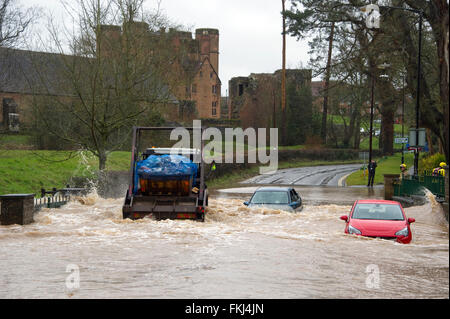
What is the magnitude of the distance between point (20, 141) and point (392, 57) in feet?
98.6

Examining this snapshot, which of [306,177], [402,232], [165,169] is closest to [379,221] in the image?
[402,232]

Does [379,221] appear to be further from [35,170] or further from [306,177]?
[306,177]

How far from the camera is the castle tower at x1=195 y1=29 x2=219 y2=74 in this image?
334 feet

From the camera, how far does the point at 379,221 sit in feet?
48.7

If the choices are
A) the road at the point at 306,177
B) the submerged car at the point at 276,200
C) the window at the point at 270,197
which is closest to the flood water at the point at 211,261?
the submerged car at the point at 276,200

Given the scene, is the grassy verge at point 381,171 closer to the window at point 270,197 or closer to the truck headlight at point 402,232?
the window at point 270,197

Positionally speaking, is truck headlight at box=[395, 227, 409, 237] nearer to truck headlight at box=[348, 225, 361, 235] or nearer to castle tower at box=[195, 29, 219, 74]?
truck headlight at box=[348, 225, 361, 235]

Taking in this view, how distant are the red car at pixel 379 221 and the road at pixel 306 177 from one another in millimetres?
30945

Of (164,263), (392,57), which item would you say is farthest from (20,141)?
(164,263)

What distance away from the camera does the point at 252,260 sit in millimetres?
12312

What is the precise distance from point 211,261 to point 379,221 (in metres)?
4.99

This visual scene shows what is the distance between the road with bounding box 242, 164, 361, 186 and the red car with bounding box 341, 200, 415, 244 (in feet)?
102

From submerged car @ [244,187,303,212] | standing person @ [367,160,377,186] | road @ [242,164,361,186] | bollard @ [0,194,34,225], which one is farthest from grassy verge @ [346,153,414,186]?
bollard @ [0,194,34,225]
